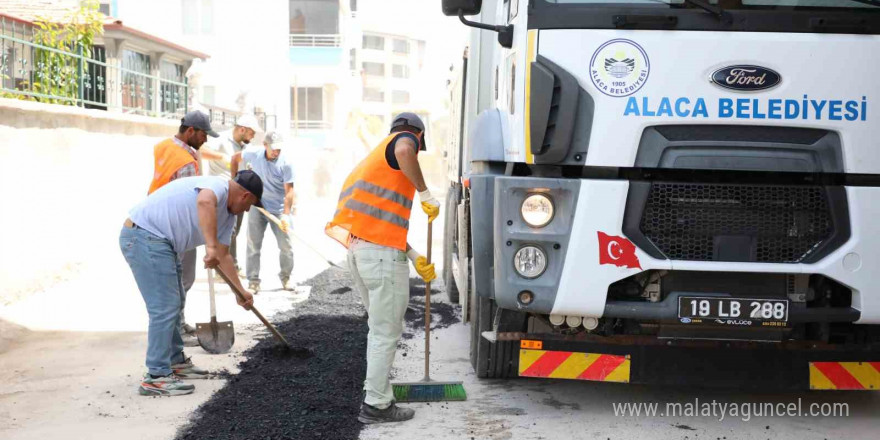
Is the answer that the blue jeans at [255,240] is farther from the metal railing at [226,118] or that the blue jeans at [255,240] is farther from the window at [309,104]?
the window at [309,104]

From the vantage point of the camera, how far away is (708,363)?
476cm

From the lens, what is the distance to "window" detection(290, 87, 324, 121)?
36.9 meters

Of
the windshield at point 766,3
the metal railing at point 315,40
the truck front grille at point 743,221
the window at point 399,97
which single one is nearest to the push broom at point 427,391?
the truck front grille at point 743,221

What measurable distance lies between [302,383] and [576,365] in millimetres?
1773

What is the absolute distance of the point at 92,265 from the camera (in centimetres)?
1005

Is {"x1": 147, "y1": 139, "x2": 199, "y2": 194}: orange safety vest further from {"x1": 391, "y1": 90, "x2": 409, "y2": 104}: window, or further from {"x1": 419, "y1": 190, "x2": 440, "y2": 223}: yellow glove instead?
{"x1": 391, "y1": 90, "x2": 409, "y2": 104}: window

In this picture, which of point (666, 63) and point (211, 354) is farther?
point (211, 354)

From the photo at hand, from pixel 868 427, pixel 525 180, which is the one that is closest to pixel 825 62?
pixel 525 180

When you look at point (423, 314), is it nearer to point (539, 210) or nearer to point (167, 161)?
point (167, 161)

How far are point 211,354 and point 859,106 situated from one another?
4.55 m

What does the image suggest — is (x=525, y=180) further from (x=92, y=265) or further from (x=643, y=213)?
(x=92, y=265)

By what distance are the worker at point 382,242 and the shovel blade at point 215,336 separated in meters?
1.81

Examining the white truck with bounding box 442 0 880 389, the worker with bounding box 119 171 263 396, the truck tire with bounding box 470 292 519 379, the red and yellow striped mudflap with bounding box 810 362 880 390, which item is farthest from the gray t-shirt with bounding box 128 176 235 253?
the red and yellow striped mudflap with bounding box 810 362 880 390

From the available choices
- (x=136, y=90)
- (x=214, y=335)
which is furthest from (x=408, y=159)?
(x=136, y=90)
